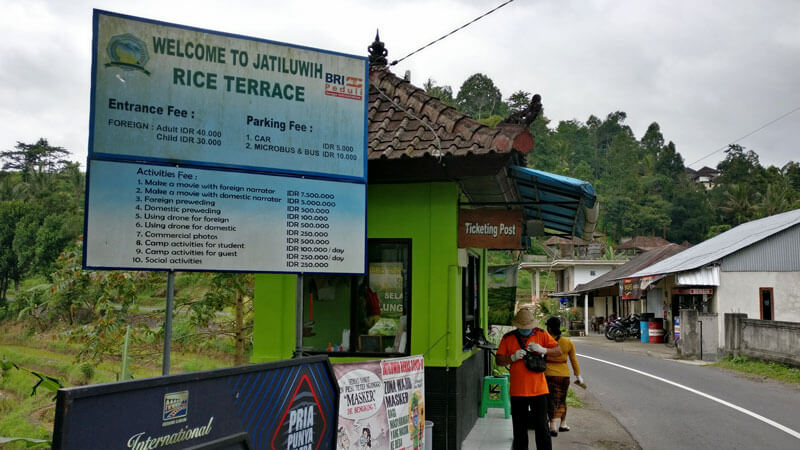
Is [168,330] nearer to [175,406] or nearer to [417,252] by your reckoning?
[175,406]

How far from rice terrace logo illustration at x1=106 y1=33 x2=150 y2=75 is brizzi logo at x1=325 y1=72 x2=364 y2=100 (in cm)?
136

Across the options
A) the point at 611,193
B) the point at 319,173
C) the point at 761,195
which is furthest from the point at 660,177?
the point at 319,173

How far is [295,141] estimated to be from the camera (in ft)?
16.4

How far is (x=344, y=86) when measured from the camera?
5238 mm

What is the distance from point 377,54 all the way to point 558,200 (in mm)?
3428

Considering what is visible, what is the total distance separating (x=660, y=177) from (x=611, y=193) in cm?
1169

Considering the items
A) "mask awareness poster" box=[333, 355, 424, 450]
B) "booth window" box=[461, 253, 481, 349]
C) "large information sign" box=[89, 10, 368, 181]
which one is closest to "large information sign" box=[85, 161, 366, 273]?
"large information sign" box=[89, 10, 368, 181]

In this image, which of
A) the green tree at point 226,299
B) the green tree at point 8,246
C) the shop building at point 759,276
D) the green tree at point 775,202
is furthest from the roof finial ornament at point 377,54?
the green tree at point 775,202

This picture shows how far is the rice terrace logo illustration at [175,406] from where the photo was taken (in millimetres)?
2953

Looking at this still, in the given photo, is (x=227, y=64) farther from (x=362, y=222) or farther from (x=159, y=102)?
(x=362, y=222)

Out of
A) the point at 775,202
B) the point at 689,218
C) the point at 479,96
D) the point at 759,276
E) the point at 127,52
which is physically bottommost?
the point at 759,276

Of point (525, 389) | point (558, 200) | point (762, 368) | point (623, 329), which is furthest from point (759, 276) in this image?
point (525, 389)

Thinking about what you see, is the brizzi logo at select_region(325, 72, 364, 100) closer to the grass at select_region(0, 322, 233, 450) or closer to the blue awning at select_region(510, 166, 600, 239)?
the blue awning at select_region(510, 166, 600, 239)

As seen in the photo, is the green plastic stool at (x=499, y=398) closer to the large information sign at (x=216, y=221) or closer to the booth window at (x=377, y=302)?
the booth window at (x=377, y=302)
